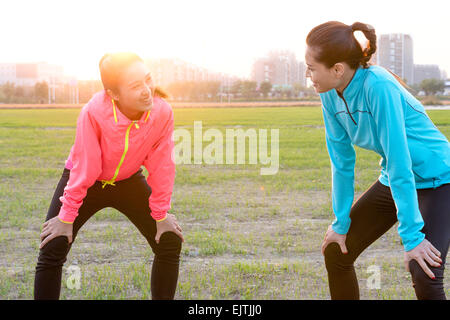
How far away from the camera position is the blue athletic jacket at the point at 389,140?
2568mm

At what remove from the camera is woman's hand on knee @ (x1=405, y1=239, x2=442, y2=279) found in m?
2.49

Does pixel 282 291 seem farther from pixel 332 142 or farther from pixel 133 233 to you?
pixel 133 233

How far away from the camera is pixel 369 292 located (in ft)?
13.7

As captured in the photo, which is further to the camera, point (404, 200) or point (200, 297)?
point (200, 297)

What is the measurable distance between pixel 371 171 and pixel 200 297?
7752 millimetres

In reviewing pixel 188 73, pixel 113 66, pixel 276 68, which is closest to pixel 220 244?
pixel 113 66

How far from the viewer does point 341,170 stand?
3.12 metres

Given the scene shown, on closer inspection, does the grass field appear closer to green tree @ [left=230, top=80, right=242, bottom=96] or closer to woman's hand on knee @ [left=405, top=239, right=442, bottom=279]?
woman's hand on knee @ [left=405, top=239, right=442, bottom=279]

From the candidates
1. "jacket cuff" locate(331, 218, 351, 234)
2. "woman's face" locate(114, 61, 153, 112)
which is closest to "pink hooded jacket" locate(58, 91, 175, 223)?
"woman's face" locate(114, 61, 153, 112)

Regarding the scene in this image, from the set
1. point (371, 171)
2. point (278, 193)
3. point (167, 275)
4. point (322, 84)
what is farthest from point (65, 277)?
point (371, 171)

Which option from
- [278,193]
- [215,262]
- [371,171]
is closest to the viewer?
[215,262]

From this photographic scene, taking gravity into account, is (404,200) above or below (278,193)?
above

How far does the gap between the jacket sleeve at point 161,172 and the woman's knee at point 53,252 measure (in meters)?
0.63

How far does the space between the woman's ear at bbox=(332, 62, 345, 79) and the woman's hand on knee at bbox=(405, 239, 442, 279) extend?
1015 millimetres
